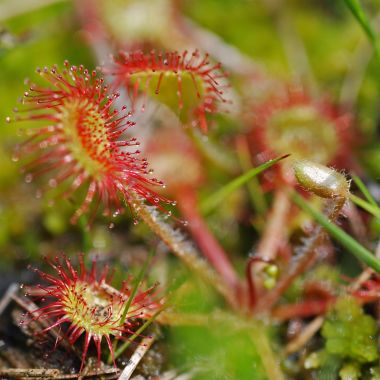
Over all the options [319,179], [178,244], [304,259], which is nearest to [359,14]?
[319,179]

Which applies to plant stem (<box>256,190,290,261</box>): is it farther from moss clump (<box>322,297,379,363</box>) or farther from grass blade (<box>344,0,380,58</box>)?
grass blade (<box>344,0,380,58</box>)

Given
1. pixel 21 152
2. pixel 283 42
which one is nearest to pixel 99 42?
pixel 21 152

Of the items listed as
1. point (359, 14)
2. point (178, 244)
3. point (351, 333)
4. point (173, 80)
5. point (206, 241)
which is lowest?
point (351, 333)

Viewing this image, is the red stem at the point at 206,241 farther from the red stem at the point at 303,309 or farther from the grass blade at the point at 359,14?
the grass blade at the point at 359,14

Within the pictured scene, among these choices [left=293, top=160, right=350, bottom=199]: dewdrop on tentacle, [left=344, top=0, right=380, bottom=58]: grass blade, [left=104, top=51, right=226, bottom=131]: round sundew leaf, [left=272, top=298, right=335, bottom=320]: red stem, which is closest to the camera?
[left=293, top=160, right=350, bottom=199]: dewdrop on tentacle

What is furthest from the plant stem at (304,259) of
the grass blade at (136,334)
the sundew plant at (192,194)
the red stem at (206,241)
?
the grass blade at (136,334)

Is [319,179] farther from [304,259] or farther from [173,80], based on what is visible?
[173,80]

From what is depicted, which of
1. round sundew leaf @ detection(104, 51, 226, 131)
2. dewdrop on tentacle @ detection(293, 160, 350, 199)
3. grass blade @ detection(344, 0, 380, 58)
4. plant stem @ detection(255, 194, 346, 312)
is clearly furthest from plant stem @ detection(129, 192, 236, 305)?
grass blade @ detection(344, 0, 380, 58)

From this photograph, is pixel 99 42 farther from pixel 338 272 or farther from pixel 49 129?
pixel 338 272
